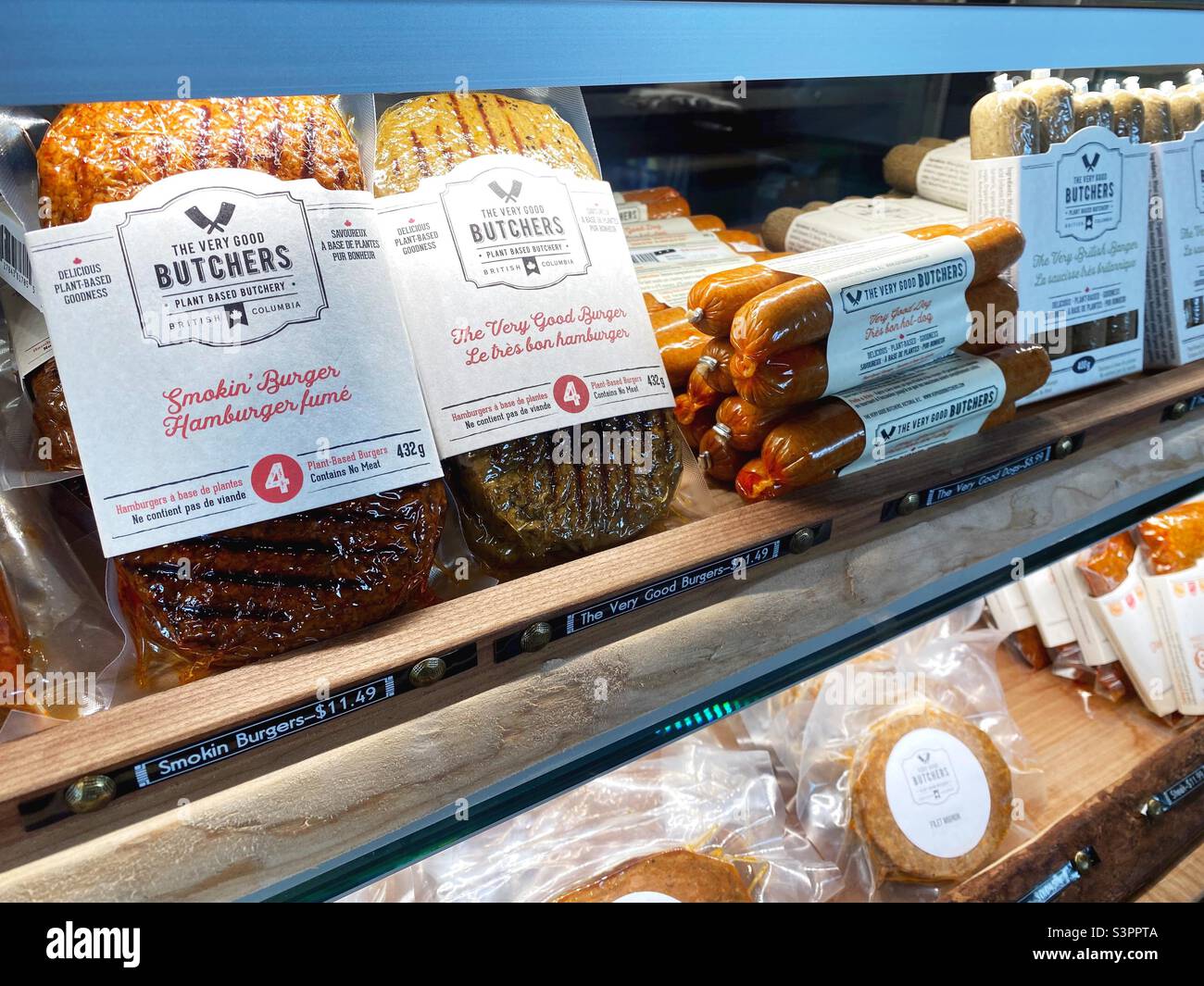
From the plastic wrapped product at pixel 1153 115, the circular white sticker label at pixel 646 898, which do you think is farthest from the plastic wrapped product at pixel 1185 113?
the circular white sticker label at pixel 646 898

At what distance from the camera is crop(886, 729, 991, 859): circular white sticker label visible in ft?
4.33

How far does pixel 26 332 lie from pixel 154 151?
21cm

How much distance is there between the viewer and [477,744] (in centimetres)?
78

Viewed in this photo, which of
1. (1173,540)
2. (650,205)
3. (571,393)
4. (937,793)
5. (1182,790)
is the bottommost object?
(1182,790)

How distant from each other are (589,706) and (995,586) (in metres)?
0.68

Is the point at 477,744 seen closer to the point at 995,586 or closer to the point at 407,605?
the point at 407,605

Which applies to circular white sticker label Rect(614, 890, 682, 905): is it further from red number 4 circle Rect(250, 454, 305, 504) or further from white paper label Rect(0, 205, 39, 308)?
white paper label Rect(0, 205, 39, 308)

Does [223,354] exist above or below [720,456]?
above

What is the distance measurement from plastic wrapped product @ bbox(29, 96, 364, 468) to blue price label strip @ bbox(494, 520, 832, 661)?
1.46 feet

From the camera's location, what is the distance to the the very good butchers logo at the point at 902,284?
93 centimetres

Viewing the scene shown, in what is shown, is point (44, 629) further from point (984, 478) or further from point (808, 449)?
point (984, 478)

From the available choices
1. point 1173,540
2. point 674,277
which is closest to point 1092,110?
point 674,277

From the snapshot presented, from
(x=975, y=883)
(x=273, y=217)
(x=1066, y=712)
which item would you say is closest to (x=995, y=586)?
(x=975, y=883)

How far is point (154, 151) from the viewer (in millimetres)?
721
